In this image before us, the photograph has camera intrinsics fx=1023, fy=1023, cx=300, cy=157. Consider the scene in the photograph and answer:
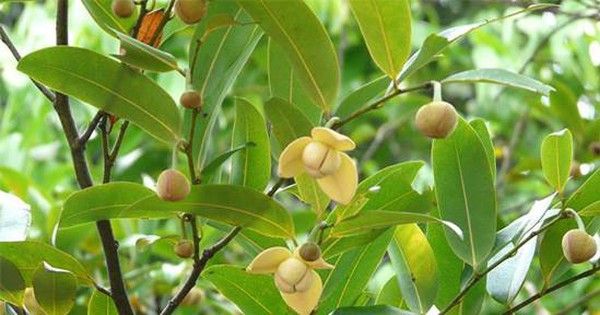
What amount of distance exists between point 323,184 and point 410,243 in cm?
15

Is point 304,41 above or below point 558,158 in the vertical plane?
above

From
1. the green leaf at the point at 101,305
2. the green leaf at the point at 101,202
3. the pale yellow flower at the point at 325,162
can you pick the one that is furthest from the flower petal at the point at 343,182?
the green leaf at the point at 101,305

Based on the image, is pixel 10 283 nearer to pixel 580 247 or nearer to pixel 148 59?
pixel 148 59

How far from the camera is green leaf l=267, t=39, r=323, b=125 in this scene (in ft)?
2.15

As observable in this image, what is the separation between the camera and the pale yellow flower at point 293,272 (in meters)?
0.56

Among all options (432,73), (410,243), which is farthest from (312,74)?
(432,73)

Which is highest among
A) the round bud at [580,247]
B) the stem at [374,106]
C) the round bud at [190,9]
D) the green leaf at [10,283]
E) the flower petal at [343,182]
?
the round bud at [190,9]

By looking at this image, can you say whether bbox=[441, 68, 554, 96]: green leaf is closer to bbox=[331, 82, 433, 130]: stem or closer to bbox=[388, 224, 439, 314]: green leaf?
bbox=[331, 82, 433, 130]: stem

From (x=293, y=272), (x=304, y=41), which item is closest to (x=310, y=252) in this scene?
(x=293, y=272)

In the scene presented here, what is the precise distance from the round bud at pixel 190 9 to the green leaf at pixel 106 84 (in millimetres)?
55

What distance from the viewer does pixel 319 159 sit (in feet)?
1.75

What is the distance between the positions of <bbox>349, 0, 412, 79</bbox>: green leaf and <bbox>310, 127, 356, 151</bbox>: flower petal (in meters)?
0.08

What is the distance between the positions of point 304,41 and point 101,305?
233mm

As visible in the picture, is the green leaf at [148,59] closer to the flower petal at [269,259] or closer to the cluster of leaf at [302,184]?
the cluster of leaf at [302,184]
